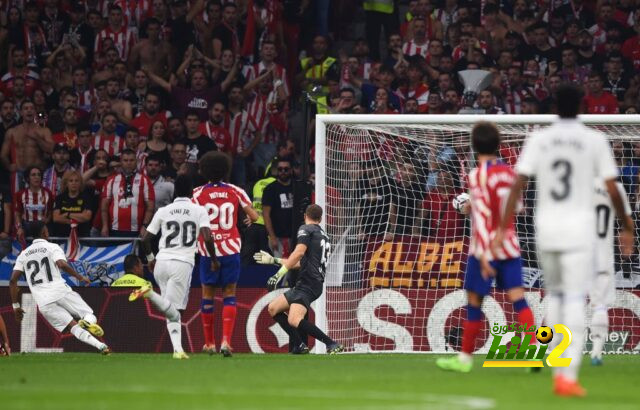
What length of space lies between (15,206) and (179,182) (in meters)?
5.66

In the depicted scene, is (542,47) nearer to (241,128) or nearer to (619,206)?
(241,128)

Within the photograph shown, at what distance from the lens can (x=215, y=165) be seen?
1491cm

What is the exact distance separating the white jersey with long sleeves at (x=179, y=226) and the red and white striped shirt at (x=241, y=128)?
6.26m

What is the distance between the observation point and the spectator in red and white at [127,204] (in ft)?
63.1

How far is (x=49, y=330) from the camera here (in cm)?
1791

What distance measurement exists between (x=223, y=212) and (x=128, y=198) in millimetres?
4509

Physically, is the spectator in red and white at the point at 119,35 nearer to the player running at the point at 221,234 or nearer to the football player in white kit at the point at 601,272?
the player running at the point at 221,234

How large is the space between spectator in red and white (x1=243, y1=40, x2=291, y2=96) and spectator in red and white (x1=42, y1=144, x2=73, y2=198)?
11.7 feet

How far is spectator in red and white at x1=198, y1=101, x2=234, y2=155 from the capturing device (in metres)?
20.7

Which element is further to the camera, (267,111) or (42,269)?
(267,111)

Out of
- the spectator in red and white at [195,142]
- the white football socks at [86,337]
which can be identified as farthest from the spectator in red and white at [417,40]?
the white football socks at [86,337]

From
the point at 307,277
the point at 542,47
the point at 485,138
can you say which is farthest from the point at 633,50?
the point at 485,138

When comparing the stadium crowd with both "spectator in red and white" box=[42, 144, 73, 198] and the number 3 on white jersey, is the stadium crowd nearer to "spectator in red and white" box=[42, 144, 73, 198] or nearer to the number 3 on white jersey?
"spectator in red and white" box=[42, 144, 73, 198]

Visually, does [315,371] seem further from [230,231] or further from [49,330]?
[49,330]
